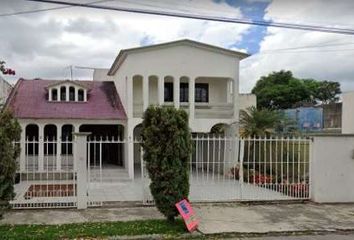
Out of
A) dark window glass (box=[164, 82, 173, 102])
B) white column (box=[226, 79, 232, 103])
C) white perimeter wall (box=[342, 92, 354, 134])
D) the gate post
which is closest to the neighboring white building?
dark window glass (box=[164, 82, 173, 102])

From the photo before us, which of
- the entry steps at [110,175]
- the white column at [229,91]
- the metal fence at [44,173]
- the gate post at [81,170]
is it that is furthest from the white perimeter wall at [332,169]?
the white column at [229,91]

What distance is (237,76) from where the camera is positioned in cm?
2216

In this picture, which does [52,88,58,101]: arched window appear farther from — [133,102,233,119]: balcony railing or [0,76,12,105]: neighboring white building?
[133,102,233,119]: balcony railing

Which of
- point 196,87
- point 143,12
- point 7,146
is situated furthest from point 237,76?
point 7,146

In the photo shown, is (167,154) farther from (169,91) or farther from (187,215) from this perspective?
(169,91)

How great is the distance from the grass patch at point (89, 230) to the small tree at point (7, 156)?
73 cm

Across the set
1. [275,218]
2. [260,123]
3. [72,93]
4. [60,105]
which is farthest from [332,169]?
[72,93]

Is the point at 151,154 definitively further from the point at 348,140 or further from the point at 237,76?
the point at 237,76

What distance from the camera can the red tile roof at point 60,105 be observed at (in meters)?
21.3

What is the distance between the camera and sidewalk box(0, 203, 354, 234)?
9.59 m

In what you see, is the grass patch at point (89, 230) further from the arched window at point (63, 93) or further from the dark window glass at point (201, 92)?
the dark window glass at point (201, 92)

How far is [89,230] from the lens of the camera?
28.8 ft

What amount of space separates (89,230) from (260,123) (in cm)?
1354

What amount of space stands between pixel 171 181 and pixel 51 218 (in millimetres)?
3067
